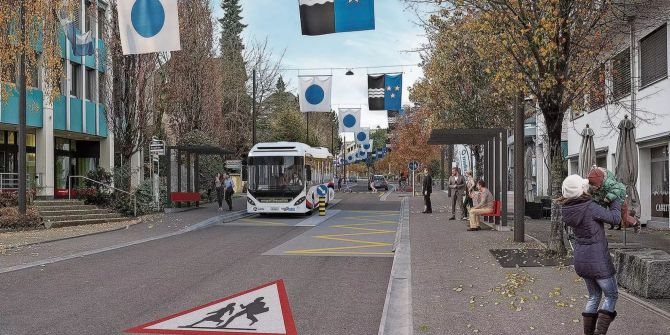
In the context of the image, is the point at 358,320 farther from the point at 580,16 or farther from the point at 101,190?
the point at 101,190

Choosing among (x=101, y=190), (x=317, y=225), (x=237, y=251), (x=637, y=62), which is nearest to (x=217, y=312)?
(x=237, y=251)

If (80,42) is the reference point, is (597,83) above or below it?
below

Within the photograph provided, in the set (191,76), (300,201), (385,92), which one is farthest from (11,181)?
(385,92)

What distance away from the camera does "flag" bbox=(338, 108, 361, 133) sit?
44.0 meters

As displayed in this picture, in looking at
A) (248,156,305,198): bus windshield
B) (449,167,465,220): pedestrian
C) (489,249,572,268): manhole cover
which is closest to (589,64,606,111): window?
(489,249,572,268): manhole cover

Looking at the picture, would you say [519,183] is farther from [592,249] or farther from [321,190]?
[321,190]

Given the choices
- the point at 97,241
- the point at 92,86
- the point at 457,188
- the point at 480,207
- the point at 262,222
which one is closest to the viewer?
the point at 97,241

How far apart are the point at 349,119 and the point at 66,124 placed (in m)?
21.0

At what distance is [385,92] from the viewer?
31.7 metres

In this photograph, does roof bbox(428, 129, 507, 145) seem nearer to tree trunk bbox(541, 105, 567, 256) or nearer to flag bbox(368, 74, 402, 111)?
tree trunk bbox(541, 105, 567, 256)

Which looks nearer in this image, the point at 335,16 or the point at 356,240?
the point at 335,16

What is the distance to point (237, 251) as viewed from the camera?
1410 centimetres

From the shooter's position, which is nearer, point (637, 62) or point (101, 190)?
point (637, 62)

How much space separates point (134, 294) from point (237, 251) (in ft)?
17.3
